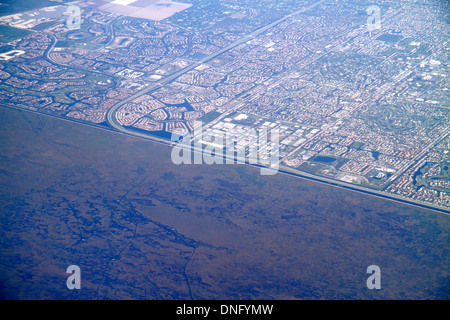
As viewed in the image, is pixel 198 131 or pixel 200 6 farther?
pixel 200 6

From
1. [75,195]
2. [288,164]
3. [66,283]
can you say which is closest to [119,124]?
[75,195]

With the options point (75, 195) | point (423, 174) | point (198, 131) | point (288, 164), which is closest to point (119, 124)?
point (198, 131)

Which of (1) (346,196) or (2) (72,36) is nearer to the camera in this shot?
(1) (346,196)
